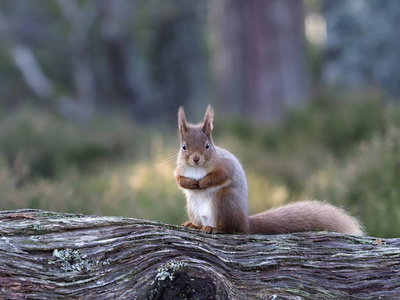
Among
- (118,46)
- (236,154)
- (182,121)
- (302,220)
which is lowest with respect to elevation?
(302,220)

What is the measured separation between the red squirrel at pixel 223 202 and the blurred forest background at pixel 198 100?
48 centimetres

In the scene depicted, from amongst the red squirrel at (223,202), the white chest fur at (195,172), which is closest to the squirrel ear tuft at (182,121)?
the red squirrel at (223,202)

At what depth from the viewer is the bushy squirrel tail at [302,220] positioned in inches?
161

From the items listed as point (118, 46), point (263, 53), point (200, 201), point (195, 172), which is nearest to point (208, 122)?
point (195, 172)

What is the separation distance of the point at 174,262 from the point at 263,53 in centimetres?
1102

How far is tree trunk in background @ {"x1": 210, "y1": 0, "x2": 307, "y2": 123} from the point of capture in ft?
45.4

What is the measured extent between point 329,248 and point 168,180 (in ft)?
14.3

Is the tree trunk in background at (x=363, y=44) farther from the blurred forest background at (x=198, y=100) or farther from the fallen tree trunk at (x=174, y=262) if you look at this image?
the fallen tree trunk at (x=174, y=262)

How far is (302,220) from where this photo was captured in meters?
4.12

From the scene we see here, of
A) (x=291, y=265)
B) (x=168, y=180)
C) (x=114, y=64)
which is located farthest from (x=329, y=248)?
(x=114, y=64)

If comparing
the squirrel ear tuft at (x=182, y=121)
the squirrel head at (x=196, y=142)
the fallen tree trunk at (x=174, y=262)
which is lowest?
the fallen tree trunk at (x=174, y=262)

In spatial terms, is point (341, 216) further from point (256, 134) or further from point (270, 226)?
point (256, 134)

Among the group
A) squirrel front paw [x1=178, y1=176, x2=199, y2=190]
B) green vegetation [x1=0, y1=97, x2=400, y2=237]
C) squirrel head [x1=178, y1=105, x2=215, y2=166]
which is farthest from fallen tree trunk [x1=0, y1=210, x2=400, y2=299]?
green vegetation [x1=0, y1=97, x2=400, y2=237]

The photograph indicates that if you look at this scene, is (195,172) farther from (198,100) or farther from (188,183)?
(198,100)
